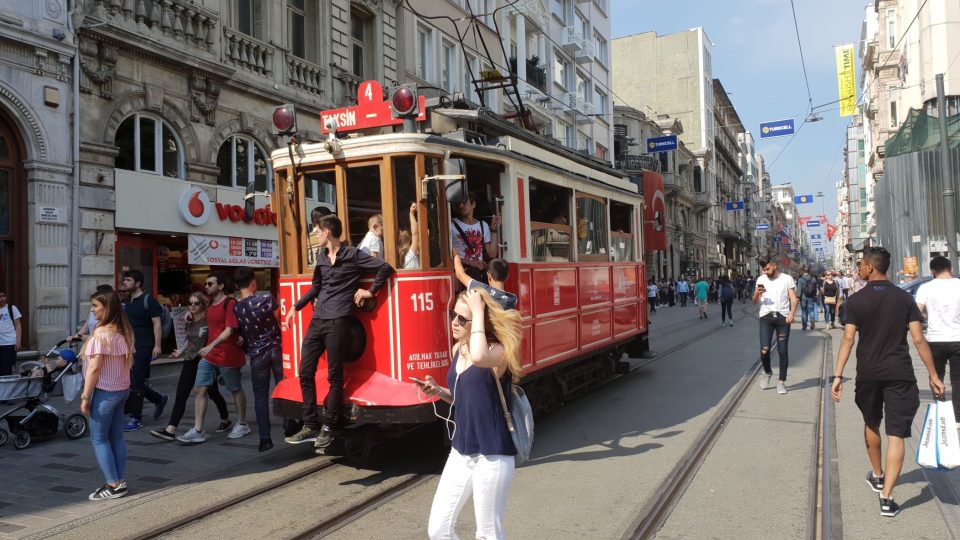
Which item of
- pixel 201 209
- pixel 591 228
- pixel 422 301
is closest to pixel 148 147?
pixel 201 209

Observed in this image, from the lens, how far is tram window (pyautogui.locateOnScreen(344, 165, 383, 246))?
6328 millimetres

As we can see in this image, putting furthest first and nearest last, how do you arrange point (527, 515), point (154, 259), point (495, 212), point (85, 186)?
point (154, 259), point (85, 186), point (495, 212), point (527, 515)

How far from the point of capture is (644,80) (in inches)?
2453

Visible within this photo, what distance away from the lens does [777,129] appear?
27.4 metres

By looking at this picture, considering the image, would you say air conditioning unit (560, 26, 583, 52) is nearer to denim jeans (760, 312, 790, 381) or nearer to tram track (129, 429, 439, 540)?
denim jeans (760, 312, 790, 381)

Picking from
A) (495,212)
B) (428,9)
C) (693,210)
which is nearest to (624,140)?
(693,210)

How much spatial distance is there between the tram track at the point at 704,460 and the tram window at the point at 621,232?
8.15 feet

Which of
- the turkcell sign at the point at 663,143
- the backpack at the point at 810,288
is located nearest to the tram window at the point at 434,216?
the backpack at the point at 810,288

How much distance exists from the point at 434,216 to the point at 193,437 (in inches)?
143

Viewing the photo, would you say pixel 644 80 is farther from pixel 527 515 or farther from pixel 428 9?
pixel 527 515

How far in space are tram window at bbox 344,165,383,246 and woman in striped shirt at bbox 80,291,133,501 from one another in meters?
2.06

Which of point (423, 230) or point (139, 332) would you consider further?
point (139, 332)

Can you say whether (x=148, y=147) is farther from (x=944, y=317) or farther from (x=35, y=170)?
(x=944, y=317)

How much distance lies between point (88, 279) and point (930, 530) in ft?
38.1
